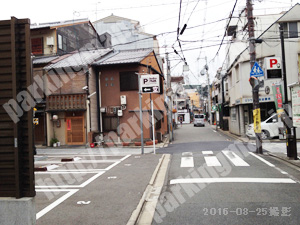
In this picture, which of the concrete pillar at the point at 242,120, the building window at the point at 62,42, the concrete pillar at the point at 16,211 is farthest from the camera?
the concrete pillar at the point at 242,120

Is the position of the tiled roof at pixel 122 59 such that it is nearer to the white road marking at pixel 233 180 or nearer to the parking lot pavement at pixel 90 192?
the parking lot pavement at pixel 90 192

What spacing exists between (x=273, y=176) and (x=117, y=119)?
46.5 feet

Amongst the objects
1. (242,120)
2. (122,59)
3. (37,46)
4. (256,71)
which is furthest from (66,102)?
(242,120)

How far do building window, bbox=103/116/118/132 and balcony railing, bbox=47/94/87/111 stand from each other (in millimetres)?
2540

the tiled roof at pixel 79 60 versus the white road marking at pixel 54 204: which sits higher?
the tiled roof at pixel 79 60

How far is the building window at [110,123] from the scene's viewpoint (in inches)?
819

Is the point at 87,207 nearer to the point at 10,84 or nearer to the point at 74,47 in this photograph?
the point at 10,84

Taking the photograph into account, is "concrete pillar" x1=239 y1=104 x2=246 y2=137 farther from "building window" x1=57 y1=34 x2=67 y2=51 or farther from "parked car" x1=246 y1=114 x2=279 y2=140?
"building window" x1=57 y1=34 x2=67 y2=51

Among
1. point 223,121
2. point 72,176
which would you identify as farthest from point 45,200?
point 223,121

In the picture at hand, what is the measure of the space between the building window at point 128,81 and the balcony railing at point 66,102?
335cm

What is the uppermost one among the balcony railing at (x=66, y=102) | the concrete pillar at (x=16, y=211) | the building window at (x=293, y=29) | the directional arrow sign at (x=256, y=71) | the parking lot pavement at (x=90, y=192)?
the building window at (x=293, y=29)

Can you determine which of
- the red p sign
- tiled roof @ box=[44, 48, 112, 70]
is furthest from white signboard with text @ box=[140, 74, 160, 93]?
tiled roof @ box=[44, 48, 112, 70]

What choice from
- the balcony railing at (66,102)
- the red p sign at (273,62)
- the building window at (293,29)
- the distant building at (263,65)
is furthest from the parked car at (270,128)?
the balcony railing at (66,102)

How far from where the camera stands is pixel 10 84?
358 centimetres
